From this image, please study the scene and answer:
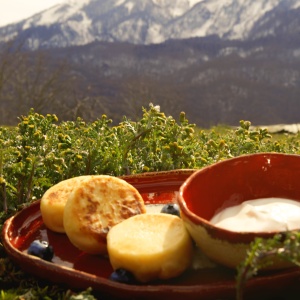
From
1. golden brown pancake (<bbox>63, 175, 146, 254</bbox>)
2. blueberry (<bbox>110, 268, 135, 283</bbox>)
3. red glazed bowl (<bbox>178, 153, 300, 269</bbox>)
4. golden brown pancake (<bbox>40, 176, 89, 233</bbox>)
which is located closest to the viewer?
blueberry (<bbox>110, 268, 135, 283</bbox>)

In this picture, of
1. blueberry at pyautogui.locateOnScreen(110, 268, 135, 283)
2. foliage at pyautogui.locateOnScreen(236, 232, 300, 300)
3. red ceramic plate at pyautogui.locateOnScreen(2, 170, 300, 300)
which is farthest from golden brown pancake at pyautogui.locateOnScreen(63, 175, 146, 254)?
foliage at pyautogui.locateOnScreen(236, 232, 300, 300)

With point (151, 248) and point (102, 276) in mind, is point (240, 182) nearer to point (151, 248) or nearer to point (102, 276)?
point (151, 248)

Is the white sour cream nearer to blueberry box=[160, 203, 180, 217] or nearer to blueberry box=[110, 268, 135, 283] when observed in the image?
blueberry box=[160, 203, 180, 217]

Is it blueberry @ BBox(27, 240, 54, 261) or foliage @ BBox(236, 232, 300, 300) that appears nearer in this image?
foliage @ BBox(236, 232, 300, 300)

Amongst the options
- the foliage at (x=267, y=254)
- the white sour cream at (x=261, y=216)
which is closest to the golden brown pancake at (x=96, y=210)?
the white sour cream at (x=261, y=216)

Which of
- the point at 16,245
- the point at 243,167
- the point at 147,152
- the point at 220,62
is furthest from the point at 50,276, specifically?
the point at 220,62
